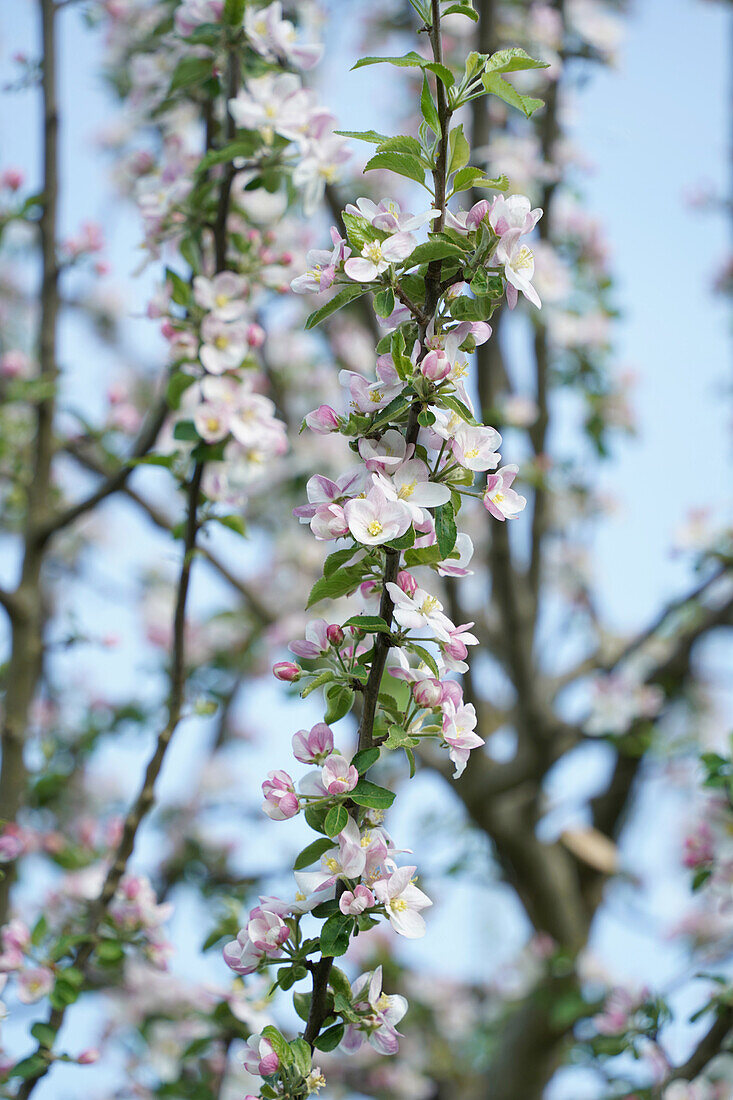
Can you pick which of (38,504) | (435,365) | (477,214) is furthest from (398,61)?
(38,504)

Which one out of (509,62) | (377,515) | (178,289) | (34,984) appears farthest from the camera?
(178,289)

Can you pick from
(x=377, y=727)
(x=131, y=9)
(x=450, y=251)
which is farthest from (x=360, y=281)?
(x=131, y=9)

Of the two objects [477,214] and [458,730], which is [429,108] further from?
[458,730]

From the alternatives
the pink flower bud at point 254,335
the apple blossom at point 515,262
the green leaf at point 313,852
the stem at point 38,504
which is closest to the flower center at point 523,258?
the apple blossom at point 515,262

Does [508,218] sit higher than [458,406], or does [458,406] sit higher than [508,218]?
[508,218]

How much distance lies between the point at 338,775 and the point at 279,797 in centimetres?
6

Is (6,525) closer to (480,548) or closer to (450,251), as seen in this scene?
(480,548)

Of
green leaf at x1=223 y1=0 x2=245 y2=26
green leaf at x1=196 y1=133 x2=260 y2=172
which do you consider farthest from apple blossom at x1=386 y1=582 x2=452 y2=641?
green leaf at x1=223 y1=0 x2=245 y2=26

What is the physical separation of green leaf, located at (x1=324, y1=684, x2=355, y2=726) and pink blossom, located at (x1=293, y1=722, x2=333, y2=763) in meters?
0.01

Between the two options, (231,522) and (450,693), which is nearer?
(450,693)

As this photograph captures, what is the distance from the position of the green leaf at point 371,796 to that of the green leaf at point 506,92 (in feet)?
2.13

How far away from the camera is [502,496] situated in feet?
3.14

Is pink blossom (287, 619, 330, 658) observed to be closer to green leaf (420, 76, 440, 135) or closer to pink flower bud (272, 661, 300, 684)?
pink flower bud (272, 661, 300, 684)

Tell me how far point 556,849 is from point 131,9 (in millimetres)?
2869
